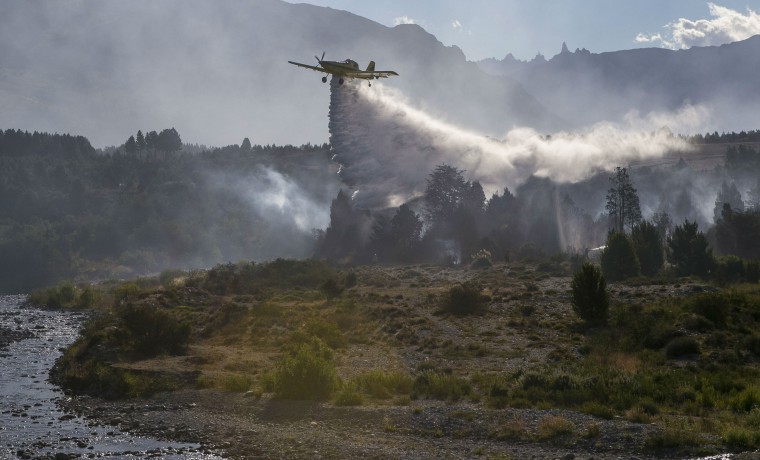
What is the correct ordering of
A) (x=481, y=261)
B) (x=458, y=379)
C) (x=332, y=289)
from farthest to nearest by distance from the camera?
(x=481, y=261) → (x=332, y=289) → (x=458, y=379)

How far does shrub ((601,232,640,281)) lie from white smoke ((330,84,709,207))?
45.1 meters

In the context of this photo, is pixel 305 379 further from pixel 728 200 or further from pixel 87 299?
pixel 728 200

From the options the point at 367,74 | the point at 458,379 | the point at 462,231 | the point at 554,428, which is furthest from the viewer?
the point at 462,231

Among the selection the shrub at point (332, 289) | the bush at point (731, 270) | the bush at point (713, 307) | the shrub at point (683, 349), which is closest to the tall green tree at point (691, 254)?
the bush at point (731, 270)

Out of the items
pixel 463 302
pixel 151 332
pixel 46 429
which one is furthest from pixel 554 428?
pixel 463 302

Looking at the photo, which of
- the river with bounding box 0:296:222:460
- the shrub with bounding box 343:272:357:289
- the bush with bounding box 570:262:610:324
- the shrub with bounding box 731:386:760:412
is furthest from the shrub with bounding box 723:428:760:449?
the shrub with bounding box 343:272:357:289

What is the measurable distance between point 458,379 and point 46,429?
63.6 feet

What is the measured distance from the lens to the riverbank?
2661 centimetres

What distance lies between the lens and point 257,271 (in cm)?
9812

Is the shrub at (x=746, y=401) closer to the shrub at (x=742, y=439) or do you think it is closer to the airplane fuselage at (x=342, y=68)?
the shrub at (x=742, y=439)

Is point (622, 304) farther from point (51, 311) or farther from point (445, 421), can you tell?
point (51, 311)

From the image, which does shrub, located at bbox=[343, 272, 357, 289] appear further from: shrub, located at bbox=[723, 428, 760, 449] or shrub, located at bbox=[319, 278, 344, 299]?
shrub, located at bbox=[723, 428, 760, 449]

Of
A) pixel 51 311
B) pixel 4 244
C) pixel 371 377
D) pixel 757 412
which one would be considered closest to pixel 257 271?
pixel 51 311

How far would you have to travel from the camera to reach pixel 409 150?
402ft
